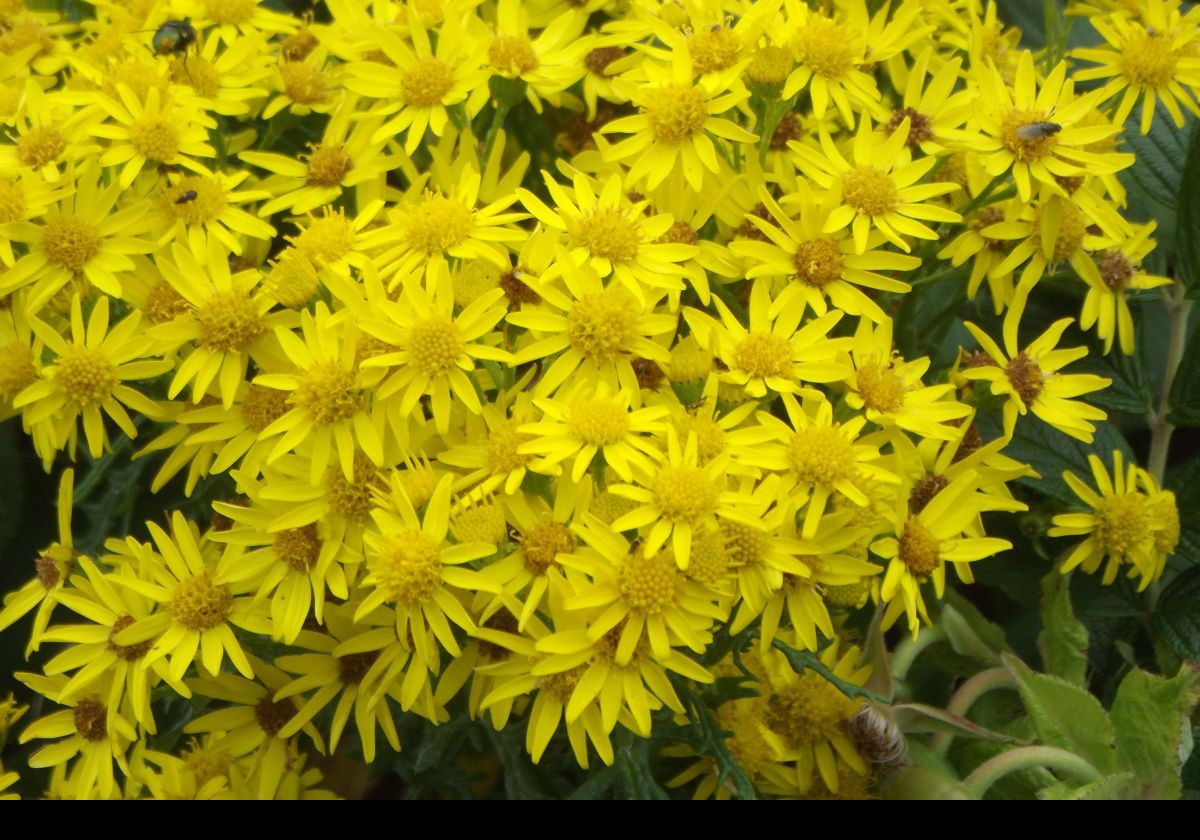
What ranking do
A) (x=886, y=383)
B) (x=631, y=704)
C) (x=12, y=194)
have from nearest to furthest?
(x=631, y=704) → (x=886, y=383) → (x=12, y=194)

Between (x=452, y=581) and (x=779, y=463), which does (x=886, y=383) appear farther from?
(x=452, y=581)

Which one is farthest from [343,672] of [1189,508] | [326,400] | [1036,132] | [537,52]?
[1189,508]

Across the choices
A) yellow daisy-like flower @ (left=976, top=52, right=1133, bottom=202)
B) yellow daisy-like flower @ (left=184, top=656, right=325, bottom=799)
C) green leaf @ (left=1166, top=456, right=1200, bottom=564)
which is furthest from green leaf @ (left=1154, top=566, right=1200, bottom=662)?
yellow daisy-like flower @ (left=184, top=656, right=325, bottom=799)

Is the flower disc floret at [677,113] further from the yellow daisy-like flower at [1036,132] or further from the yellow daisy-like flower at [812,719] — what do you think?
the yellow daisy-like flower at [812,719]

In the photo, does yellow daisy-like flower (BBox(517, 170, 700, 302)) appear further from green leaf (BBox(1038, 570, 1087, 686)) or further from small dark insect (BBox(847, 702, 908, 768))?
green leaf (BBox(1038, 570, 1087, 686))
